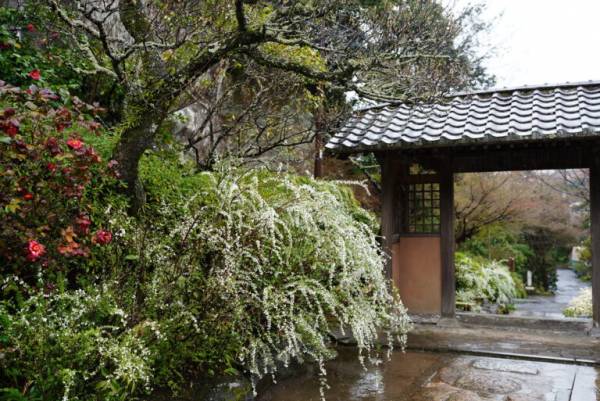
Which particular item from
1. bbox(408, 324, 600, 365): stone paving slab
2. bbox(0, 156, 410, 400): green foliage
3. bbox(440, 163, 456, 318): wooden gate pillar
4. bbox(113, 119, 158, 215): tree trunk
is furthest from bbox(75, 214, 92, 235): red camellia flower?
bbox(440, 163, 456, 318): wooden gate pillar

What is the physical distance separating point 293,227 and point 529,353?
2864 mm

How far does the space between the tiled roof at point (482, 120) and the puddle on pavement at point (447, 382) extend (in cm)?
251

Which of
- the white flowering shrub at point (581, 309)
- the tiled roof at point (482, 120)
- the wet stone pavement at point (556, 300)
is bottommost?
the wet stone pavement at point (556, 300)

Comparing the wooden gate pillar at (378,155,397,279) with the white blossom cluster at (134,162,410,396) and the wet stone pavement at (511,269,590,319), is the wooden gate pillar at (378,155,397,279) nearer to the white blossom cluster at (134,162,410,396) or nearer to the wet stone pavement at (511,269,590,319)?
the white blossom cluster at (134,162,410,396)

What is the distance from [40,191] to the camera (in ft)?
10.5

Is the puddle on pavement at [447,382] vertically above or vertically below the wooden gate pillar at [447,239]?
below

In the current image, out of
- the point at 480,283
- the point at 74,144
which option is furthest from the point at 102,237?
the point at 480,283

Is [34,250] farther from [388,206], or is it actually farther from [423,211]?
[423,211]

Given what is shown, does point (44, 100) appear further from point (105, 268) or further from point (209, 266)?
point (209, 266)

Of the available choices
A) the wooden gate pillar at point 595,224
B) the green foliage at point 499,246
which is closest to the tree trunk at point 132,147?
the wooden gate pillar at point 595,224

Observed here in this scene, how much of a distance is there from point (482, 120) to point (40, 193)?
204 inches

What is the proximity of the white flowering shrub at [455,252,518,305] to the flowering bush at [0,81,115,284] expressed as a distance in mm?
7865

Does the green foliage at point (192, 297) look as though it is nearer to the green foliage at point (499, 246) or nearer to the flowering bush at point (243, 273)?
the flowering bush at point (243, 273)

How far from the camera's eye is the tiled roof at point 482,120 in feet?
19.2
